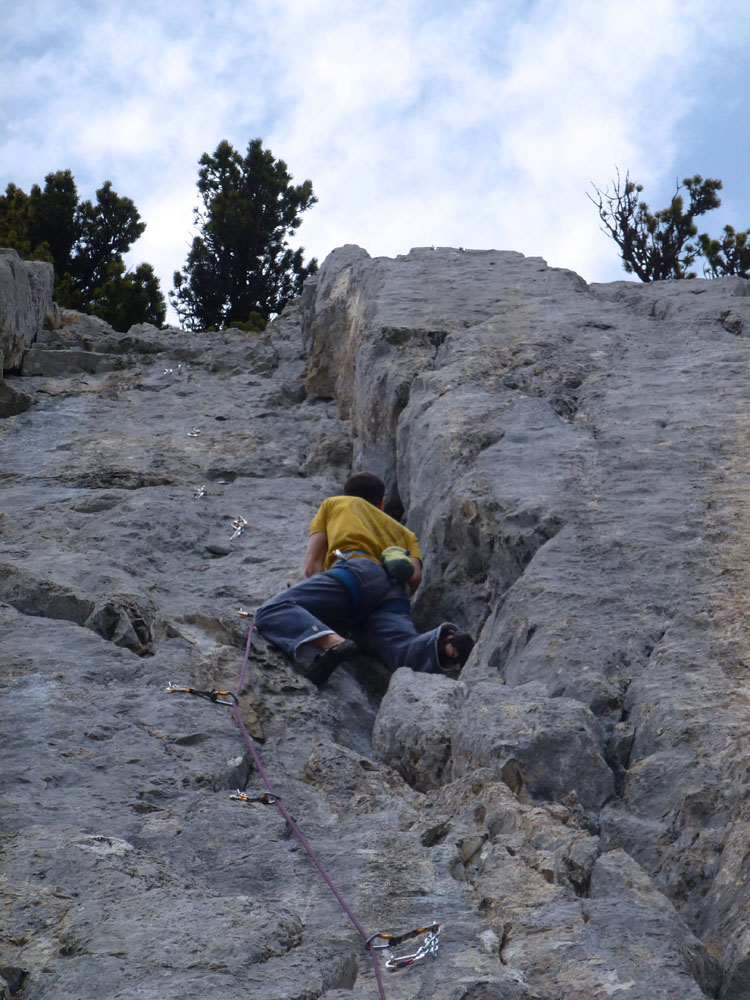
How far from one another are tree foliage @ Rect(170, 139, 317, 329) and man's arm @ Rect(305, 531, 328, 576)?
42.5 ft

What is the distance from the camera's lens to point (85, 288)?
60.3 feet

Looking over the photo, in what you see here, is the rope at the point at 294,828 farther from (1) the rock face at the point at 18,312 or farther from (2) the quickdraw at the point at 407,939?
(1) the rock face at the point at 18,312

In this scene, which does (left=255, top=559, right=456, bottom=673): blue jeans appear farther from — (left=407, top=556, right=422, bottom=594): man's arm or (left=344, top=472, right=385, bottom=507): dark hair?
(left=344, top=472, right=385, bottom=507): dark hair

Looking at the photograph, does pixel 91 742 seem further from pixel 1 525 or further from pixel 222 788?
pixel 1 525

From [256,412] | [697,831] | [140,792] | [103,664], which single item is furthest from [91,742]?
[256,412]

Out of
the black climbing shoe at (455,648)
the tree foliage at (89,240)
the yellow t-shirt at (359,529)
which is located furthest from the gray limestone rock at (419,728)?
the tree foliage at (89,240)

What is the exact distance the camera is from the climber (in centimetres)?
527

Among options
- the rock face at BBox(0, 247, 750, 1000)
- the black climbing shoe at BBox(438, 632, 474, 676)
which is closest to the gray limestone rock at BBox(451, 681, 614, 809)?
the rock face at BBox(0, 247, 750, 1000)

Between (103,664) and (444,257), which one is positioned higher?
(444,257)

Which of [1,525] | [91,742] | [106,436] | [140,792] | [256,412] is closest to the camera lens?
[140,792]

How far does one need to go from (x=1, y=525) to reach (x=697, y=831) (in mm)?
4680

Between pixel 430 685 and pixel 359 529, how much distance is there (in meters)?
1.54

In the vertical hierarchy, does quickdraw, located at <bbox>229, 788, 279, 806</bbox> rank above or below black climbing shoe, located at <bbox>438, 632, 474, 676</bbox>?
below

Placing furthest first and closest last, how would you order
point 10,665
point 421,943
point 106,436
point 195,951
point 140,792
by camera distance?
point 106,436 → point 10,665 → point 140,792 → point 421,943 → point 195,951
